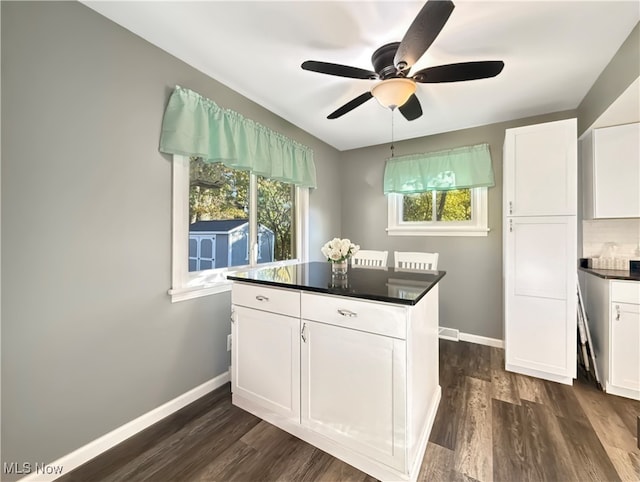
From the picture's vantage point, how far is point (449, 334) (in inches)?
128

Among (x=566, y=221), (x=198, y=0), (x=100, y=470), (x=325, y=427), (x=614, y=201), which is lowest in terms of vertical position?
(x=100, y=470)

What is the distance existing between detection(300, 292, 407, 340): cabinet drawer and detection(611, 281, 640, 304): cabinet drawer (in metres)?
1.95

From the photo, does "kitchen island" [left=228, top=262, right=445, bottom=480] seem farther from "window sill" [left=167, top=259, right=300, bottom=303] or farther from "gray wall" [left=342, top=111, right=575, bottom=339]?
"gray wall" [left=342, top=111, right=575, bottom=339]

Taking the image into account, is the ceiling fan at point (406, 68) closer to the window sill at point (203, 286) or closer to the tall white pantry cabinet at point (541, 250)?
the tall white pantry cabinet at point (541, 250)

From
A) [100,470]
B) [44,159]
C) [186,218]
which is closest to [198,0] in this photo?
[44,159]

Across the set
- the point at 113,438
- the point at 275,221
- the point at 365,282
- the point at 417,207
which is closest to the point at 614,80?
the point at 417,207

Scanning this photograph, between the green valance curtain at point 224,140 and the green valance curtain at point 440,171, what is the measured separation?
1.29 metres

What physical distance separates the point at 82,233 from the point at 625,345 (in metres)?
3.68

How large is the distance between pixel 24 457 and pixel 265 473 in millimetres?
1152

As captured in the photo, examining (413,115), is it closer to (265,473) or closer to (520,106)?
(520,106)

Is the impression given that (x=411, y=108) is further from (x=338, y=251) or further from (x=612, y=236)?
(x=612, y=236)

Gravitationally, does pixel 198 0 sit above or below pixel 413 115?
above

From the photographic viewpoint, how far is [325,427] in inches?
60.4

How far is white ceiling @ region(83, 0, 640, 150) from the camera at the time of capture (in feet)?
4.96
